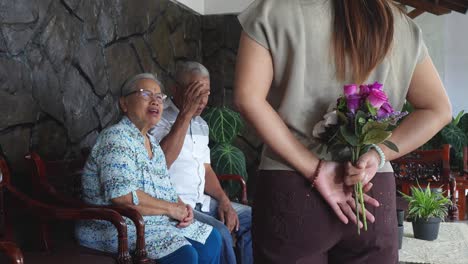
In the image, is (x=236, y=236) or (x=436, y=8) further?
(x=436, y=8)

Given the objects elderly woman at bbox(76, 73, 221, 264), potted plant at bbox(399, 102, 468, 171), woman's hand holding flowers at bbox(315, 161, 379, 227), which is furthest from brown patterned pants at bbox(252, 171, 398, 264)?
potted plant at bbox(399, 102, 468, 171)

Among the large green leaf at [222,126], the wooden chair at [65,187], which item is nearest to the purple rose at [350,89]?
the wooden chair at [65,187]

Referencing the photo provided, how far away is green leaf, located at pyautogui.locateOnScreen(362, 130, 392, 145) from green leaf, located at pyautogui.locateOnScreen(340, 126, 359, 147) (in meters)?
0.01

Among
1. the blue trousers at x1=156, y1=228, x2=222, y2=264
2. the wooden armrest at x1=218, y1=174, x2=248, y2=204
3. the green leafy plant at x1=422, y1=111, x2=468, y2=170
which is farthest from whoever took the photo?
the green leafy plant at x1=422, y1=111, x2=468, y2=170

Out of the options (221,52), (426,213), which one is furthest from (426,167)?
(221,52)

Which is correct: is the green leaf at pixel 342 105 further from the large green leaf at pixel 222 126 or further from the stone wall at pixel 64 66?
the large green leaf at pixel 222 126

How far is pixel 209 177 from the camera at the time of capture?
273 cm

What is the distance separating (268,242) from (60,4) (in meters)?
2.04

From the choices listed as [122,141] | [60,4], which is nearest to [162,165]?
[122,141]

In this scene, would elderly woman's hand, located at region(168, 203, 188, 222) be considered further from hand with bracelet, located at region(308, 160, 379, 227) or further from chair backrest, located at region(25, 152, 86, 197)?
hand with bracelet, located at region(308, 160, 379, 227)

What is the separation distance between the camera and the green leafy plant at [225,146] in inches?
151

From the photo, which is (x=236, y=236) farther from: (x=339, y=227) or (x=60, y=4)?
(x=339, y=227)

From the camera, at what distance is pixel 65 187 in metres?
2.28

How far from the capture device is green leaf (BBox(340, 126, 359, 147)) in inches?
34.4
